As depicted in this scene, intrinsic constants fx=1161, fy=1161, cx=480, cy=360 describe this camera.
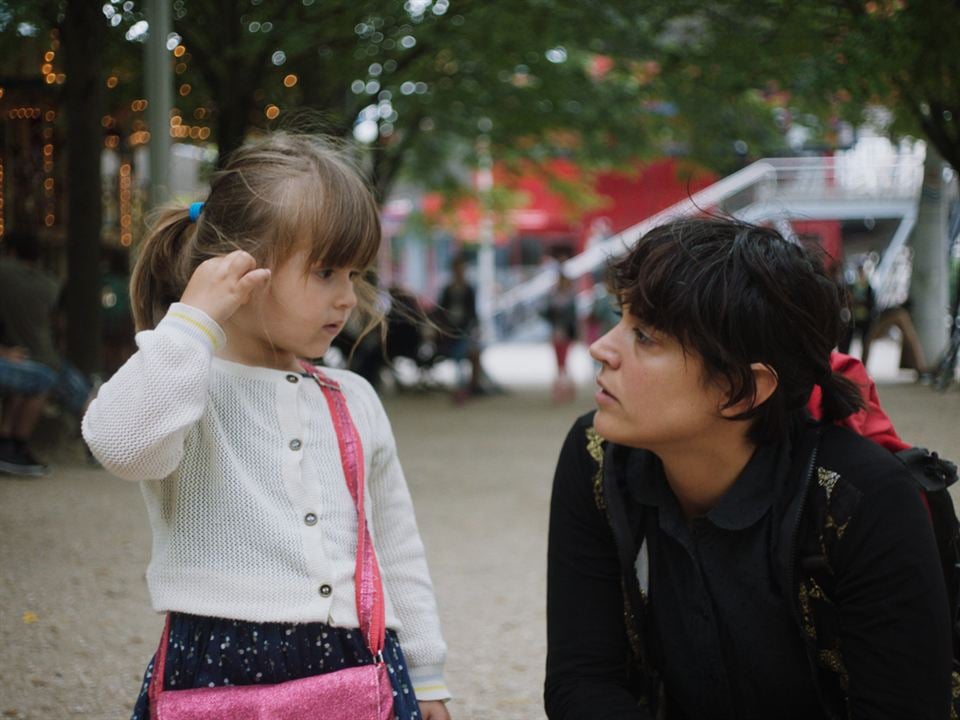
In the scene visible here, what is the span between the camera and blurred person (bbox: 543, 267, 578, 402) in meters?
13.5

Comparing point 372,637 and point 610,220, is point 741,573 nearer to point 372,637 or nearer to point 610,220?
point 372,637

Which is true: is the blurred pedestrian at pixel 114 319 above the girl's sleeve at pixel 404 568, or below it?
below

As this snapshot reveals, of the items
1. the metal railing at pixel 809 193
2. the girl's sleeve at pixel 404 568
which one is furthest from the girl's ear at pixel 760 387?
the girl's sleeve at pixel 404 568

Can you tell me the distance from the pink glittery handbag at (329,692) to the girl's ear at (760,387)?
676 mm

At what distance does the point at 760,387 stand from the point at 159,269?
1.14 meters

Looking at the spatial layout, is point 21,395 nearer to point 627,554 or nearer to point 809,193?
point 627,554

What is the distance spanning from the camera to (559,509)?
2.17 meters

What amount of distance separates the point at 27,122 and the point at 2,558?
7.51m

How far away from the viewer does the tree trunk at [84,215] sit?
8.61m

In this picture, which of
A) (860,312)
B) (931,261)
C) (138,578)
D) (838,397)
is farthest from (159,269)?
(931,261)

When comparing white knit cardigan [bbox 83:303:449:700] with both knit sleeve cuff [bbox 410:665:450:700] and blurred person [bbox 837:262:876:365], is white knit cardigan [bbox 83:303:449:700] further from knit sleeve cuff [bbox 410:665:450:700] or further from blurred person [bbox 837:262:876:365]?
blurred person [bbox 837:262:876:365]

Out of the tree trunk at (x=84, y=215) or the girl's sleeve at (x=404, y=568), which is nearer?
the girl's sleeve at (x=404, y=568)

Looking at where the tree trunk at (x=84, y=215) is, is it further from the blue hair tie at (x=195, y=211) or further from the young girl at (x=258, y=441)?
the young girl at (x=258, y=441)

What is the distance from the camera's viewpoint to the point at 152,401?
1.84m
